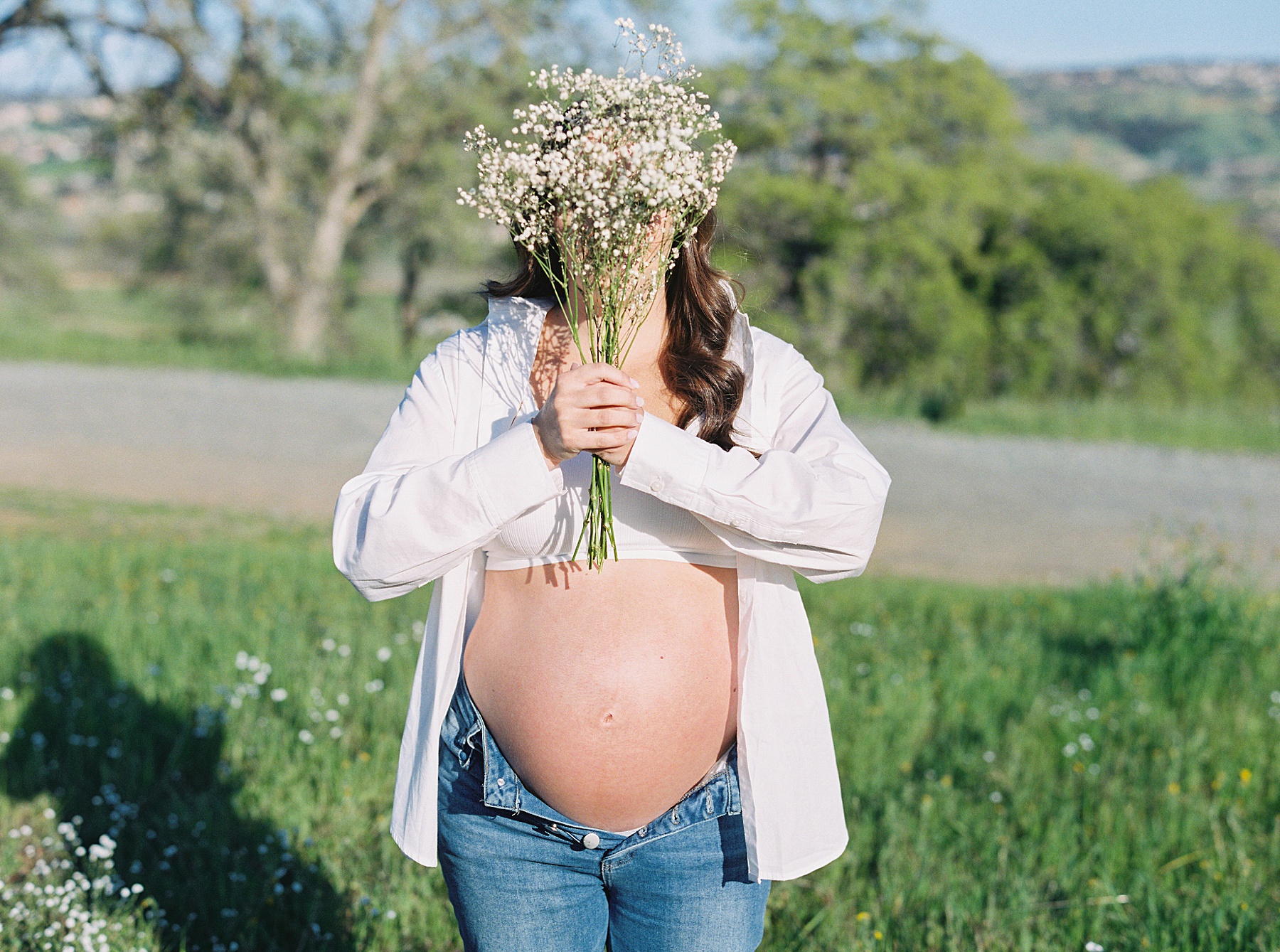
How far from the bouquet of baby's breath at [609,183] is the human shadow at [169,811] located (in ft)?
6.02

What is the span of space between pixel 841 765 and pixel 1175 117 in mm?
93001

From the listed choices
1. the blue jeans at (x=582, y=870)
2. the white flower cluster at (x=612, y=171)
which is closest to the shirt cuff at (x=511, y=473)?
the white flower cluster at (x=612, y=171)

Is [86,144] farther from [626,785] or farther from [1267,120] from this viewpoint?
[1267,120]

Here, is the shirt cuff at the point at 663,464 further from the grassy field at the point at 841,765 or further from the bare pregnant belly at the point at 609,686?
the grassy field at the point at 841,765

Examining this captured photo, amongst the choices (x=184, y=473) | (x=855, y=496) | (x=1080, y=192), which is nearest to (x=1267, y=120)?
(x=1080, y=192)

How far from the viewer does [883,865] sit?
349cm

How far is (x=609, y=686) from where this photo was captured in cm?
A: 198

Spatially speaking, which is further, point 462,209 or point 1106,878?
point 462,209

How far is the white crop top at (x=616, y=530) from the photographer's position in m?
1.96

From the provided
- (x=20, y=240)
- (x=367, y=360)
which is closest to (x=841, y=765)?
(x=367, y=360)

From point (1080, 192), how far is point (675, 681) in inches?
860

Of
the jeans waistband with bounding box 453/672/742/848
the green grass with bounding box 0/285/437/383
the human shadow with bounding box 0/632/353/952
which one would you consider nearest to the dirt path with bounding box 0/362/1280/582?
the green grass with bounding box 0/285/437/383

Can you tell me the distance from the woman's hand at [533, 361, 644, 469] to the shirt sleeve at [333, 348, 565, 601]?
1.4 inches

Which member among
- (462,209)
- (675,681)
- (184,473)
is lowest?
(184,473)
